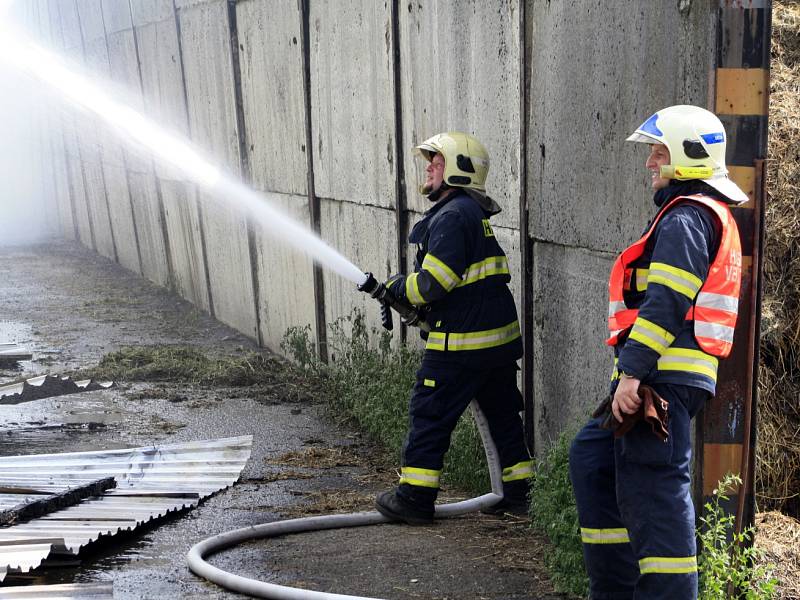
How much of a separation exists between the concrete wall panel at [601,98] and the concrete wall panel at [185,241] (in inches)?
308

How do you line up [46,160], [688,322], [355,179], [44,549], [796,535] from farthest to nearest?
[46,160], [355,179], [44,549], [796,535], [688,322]

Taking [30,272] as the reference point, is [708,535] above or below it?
above

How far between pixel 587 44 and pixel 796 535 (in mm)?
2283

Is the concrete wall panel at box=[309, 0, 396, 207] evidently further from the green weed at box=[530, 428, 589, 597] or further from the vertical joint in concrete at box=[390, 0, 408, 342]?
the green weed at box=[530, 428, 589, 597]

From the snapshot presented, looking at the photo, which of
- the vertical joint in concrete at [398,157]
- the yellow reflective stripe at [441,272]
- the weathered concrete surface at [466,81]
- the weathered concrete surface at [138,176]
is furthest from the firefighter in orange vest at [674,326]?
the weathered concrete surface at [138,176]

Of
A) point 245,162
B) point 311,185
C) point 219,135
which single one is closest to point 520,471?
point 311,185

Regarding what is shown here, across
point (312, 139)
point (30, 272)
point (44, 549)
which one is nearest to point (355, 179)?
point (312, 139)

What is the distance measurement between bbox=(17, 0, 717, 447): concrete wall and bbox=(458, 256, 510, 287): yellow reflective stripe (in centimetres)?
26

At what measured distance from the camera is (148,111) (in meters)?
15.4

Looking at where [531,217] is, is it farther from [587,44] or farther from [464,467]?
[464,467]

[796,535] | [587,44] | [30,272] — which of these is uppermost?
[587,44]

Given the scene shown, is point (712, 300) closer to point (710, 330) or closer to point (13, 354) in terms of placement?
point (710, 330)

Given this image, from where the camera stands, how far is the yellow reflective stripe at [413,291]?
5.43 metres

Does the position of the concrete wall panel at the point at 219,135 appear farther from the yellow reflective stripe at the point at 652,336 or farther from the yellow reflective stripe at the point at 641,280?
the yellow reflective stripe at the point at 652,336
